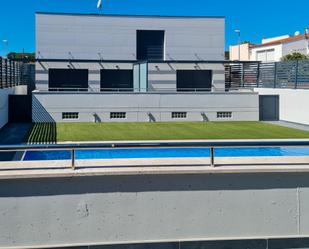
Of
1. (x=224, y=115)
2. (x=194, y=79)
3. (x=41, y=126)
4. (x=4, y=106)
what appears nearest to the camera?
(x=4, y=106)

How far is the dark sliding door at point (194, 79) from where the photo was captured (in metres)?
37.4

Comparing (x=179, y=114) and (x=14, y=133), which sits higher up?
(x=179, y=114)

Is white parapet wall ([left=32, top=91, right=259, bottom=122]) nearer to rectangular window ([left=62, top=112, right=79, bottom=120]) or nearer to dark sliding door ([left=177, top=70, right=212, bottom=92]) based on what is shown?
rectangular window ([left=62, top=112, right=79, bottom=120])

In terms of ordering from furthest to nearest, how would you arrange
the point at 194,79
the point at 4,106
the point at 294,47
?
the point at 294,47
the point at 194,79
the point at 4,106

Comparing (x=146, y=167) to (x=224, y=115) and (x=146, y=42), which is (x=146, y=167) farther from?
(x=146, y=42)

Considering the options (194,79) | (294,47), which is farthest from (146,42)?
(294,47)

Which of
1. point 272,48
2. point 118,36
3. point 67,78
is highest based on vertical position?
point 272,48

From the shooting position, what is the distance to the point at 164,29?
129ft

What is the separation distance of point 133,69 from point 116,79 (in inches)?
66.9

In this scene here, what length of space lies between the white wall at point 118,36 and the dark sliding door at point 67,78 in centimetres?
177

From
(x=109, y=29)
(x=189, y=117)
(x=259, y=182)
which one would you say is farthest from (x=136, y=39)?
(x=259, y=182)

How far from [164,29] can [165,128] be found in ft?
54.1

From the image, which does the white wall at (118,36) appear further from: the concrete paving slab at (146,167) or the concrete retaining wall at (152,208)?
the concrete retaining wall at (152,208)

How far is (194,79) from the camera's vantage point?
37.6 metres
